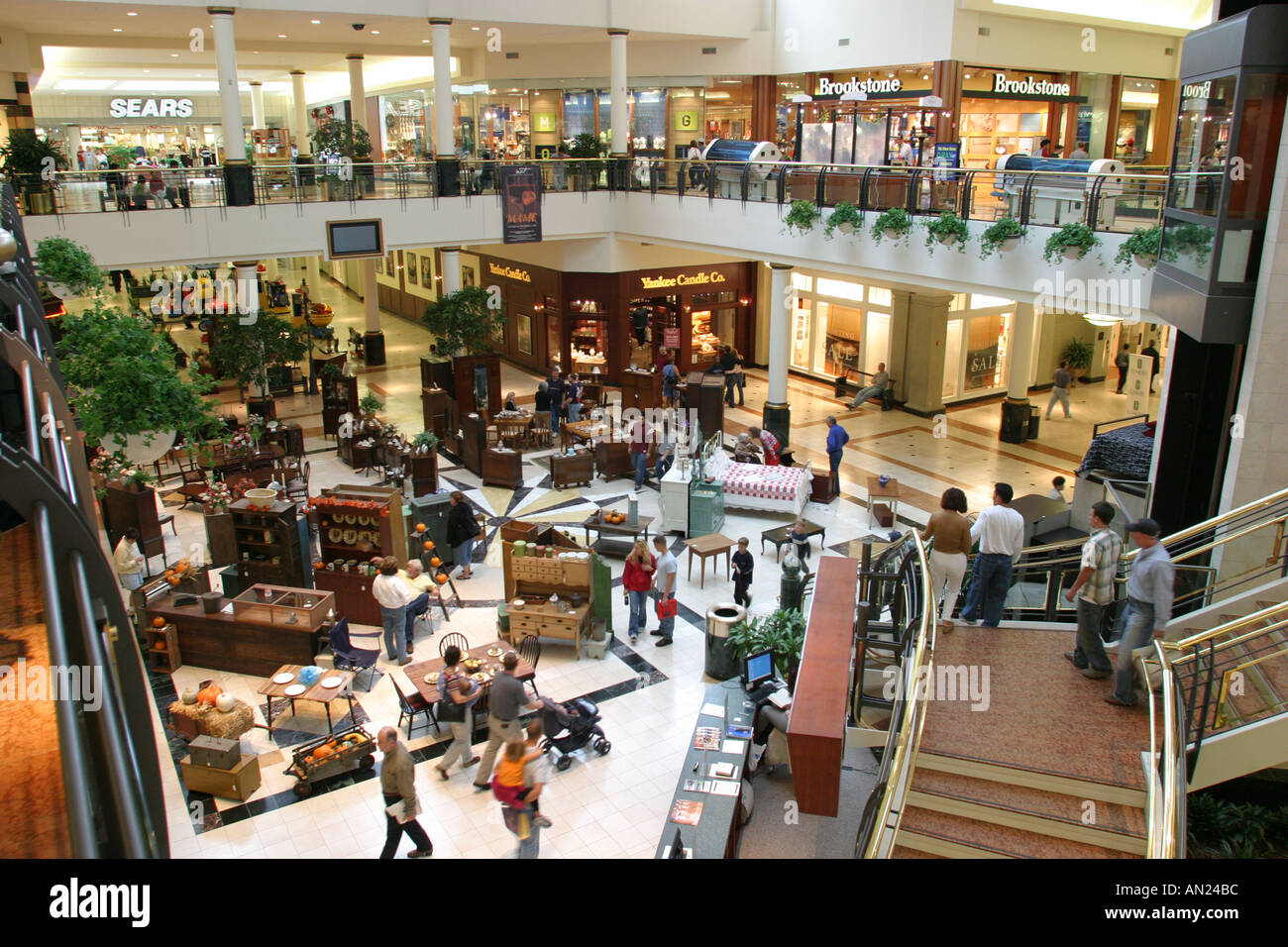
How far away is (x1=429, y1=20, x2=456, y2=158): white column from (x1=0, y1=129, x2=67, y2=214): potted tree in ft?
23.4

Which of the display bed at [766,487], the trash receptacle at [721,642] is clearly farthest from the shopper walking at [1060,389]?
the trash receptacle at [721,642]

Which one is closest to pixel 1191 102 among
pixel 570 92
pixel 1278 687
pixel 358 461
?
pixel 1278 687

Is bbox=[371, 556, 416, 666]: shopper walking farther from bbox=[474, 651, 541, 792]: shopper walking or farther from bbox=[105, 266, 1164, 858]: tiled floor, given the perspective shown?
bbox=[474, 651, 541, 792]: shopper walking

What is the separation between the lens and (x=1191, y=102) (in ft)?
32.3

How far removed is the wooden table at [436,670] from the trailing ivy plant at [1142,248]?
9.22m

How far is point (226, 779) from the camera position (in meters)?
8.84

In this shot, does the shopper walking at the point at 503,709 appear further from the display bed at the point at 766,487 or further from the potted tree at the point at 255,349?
the potted tree at the point at 255,349

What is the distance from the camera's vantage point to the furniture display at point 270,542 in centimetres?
1239

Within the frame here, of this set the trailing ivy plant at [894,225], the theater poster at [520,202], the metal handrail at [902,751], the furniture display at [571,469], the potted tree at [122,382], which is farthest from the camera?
the theater poster at [520,202]

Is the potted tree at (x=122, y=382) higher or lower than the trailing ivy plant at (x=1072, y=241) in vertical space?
lower

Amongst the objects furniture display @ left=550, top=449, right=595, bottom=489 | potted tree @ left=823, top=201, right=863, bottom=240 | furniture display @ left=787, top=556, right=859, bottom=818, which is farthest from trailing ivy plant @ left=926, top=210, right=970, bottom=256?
furniture display @ left=787, top=556, right=859, bottom=818

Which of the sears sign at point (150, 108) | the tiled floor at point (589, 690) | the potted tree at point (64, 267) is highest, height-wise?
the sears sign at point (150, 108)

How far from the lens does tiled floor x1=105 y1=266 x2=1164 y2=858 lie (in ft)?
27.8

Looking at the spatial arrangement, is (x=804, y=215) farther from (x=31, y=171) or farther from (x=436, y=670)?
(x=31, y=171)
